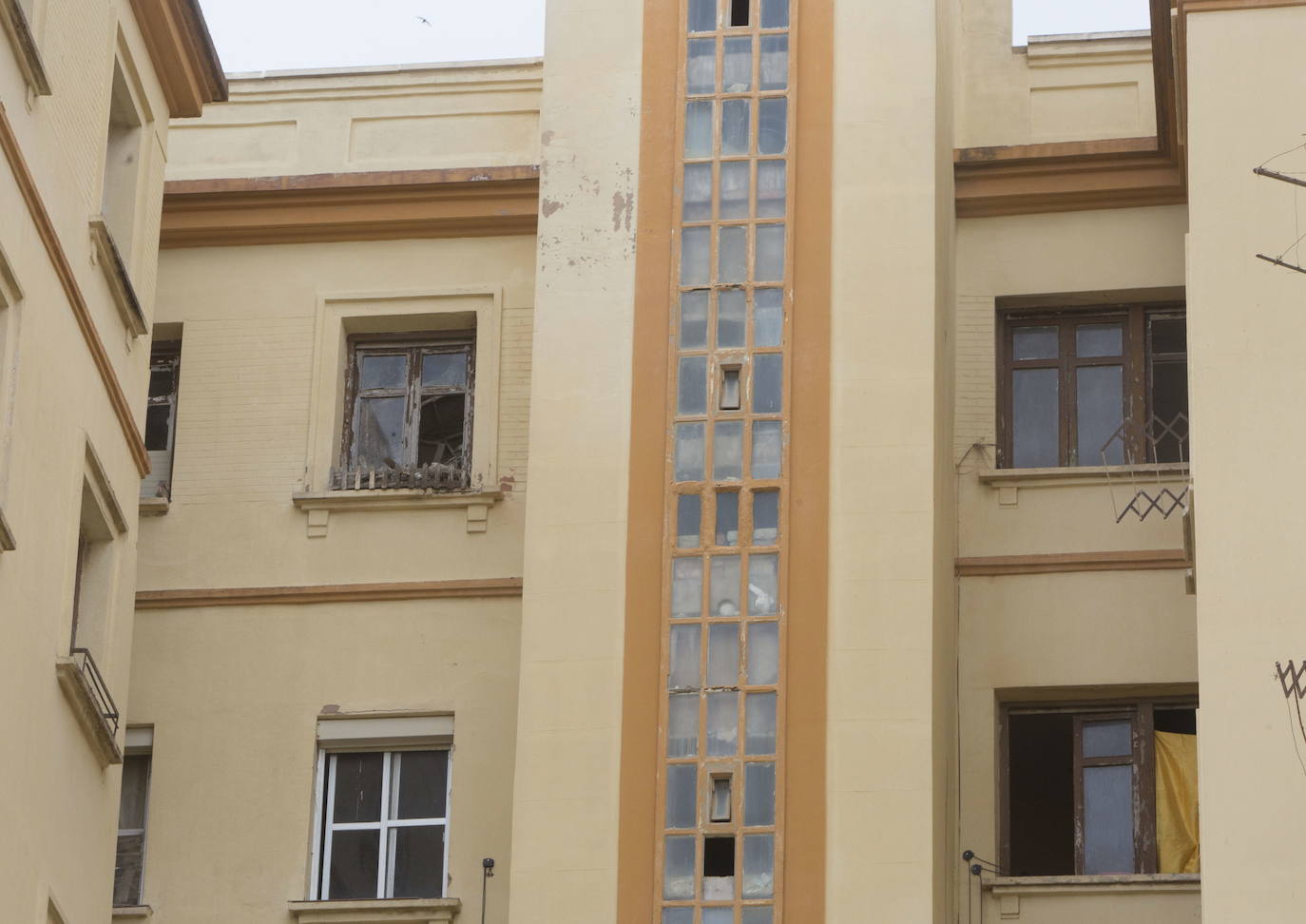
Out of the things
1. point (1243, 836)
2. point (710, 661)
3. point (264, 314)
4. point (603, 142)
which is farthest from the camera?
point (264, 314)

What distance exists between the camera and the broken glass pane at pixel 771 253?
77.3 feet

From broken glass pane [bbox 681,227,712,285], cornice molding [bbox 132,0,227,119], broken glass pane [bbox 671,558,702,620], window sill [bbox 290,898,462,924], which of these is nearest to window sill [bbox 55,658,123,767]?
window sill [bbox 290,898,462,924]

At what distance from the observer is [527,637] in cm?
2280

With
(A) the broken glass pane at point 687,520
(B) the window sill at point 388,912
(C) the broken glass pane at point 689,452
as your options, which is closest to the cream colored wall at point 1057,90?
(C) the broken glass pane at point 689,452

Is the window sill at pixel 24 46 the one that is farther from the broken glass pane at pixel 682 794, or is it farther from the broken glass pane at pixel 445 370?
the broken glass pane at pixel 682 794

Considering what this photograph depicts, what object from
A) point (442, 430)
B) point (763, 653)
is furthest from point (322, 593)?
point (763, 653)

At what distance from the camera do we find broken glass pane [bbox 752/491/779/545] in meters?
22.8

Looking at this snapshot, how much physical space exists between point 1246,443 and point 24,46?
8.20 meters

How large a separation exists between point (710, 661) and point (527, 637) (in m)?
1.36

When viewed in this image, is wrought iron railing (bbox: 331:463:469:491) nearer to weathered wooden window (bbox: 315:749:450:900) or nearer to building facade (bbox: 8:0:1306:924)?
building facade (bbox: 8:0:1306:924)

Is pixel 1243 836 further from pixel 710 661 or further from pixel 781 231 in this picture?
pixel 781 231

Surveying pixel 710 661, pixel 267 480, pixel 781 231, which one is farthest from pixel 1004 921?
pixel 267 480

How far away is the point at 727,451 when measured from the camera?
23094 millimetres

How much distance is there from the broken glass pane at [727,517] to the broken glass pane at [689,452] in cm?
24
